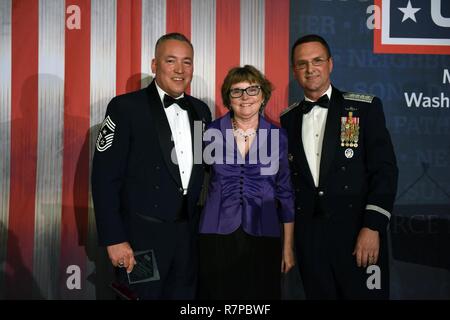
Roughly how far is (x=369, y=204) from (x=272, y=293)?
584 mm

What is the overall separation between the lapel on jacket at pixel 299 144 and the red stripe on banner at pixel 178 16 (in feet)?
2.99

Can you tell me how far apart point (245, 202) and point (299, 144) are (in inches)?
16.8

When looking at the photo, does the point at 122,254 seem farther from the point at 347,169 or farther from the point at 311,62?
the point at 311,62

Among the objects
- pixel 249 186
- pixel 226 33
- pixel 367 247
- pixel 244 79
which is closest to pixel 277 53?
pixel 226 33

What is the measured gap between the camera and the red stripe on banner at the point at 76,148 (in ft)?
8.71

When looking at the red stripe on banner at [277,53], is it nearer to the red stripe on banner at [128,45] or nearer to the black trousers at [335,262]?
the red stripe on banner at [128,45]

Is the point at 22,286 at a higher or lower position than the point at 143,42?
lower

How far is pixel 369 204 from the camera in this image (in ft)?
6.58

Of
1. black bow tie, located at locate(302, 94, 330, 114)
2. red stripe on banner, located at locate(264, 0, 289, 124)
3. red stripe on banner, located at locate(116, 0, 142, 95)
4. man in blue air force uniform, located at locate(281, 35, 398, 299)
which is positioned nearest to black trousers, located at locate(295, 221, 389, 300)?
man in blue air force uniform, located at locate(281, 35, 398, 299)

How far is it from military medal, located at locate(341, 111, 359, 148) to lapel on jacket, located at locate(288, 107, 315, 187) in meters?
0.19

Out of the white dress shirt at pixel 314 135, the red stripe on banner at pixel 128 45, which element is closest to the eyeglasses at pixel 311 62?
the white dress shirt at pixel 314 135

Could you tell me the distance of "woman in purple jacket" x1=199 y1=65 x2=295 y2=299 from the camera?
6.26ft
